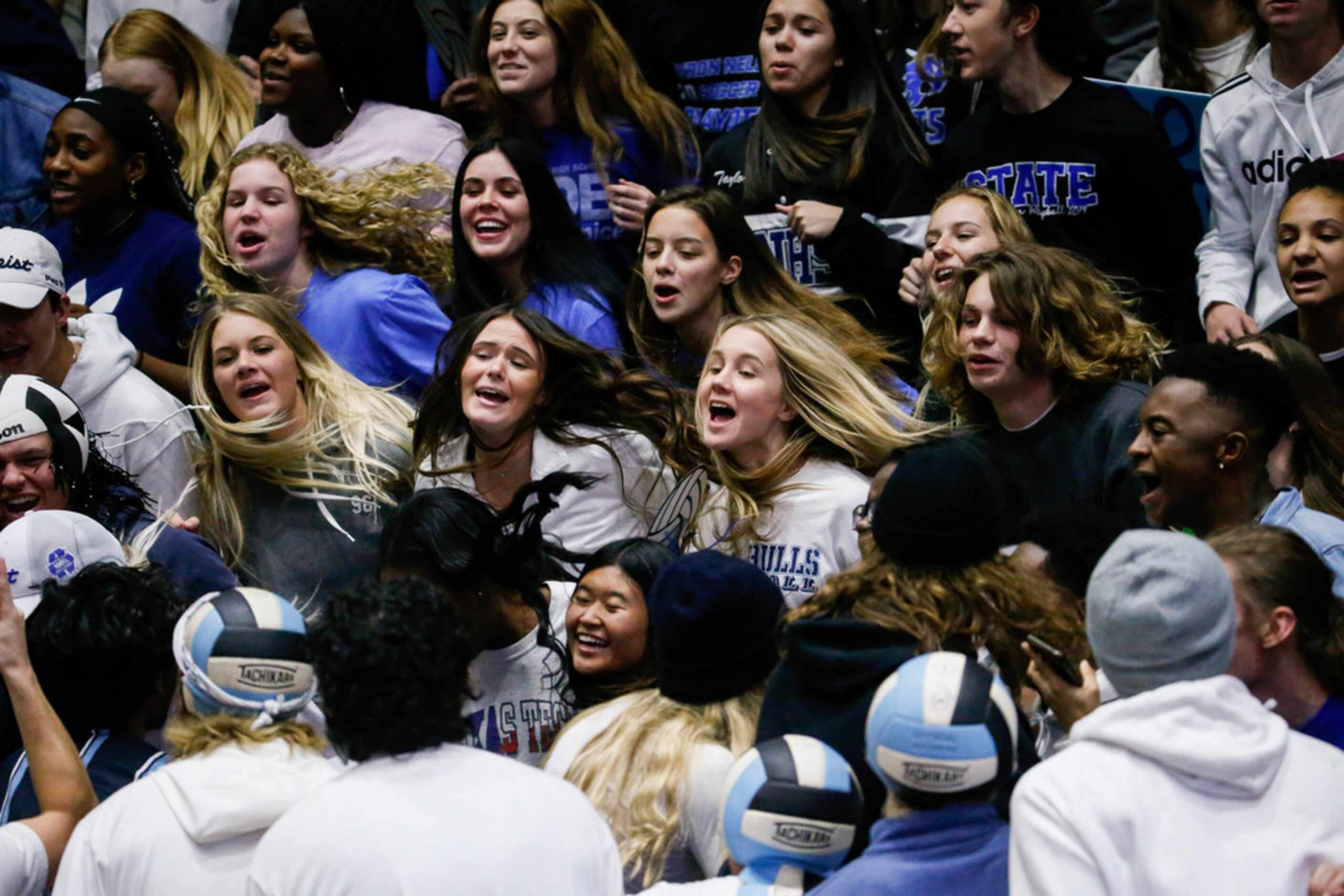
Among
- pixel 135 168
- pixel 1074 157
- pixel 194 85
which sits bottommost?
pixel 1074 157

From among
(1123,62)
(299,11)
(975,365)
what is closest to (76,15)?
(299,11)

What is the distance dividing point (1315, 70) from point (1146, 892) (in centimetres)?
412

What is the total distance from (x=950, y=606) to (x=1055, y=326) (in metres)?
2.24

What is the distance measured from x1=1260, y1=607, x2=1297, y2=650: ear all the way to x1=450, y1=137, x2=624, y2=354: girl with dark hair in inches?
137

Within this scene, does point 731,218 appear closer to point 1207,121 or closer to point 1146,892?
point 1207,121

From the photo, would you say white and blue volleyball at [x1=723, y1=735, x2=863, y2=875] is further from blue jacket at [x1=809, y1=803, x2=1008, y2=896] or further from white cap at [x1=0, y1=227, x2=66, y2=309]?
white cap at [x1=0, y1=227, x2=66, y2=309]

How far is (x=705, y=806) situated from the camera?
13.7ft

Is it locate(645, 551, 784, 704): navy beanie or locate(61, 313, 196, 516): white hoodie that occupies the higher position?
locate(61, 313, 196, 516): white hoodie

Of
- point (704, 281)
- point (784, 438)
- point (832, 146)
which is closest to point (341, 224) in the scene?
point (704, 281)

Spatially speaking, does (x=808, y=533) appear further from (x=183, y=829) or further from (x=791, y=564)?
(x=183, y=829)

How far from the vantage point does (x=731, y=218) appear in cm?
691

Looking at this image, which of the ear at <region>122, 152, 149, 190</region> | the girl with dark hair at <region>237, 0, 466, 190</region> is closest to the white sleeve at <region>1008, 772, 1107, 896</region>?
the girl with dark hair at <region>237, 0, 466, 190</region>

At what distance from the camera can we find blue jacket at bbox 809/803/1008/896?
10.8 ft

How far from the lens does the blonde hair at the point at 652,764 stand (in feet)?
13.7
